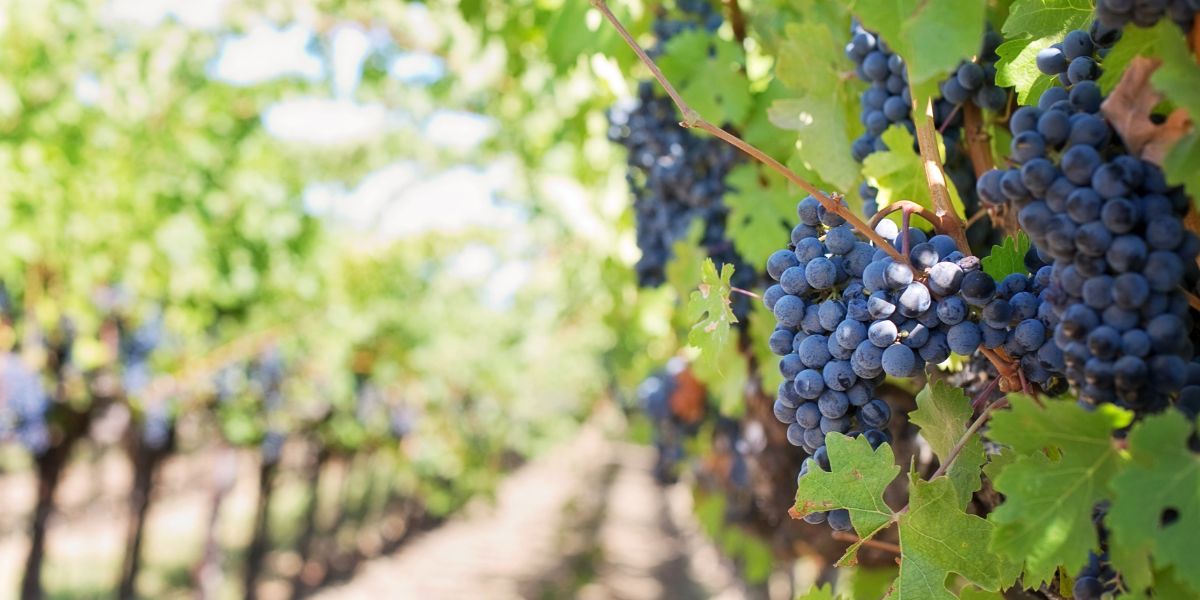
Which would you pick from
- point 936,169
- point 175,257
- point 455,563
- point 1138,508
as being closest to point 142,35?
point 175,257

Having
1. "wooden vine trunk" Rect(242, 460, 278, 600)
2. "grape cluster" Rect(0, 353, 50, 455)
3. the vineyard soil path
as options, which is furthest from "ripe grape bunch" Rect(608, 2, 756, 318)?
"wooden vine trunk" Rect(242, 460, 278, 600)

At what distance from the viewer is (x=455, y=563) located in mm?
15750

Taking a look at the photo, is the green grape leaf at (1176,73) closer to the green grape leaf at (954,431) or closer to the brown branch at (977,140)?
the green grape leaf at (954,431)

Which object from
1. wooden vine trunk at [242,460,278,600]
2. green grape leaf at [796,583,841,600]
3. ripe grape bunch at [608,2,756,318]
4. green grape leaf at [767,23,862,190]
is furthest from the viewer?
wooden vine trunk at [242,460,278,600]

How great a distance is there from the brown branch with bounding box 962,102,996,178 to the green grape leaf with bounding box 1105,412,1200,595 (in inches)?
28.5

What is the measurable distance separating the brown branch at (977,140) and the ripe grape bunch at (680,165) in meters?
0.84

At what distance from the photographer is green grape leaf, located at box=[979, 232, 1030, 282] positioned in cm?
113

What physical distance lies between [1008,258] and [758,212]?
1003 millimetres

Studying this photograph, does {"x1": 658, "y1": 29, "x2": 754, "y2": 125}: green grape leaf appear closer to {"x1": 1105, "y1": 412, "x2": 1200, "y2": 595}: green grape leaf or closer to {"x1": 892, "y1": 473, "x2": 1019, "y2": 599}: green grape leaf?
{"x1": 892, "y1": 473, "x2": 1019, "y2": 599}: green grape leaf

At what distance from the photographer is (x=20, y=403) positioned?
6359mm

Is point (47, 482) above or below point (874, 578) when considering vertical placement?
above

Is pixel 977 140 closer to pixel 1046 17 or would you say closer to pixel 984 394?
pixel 1046 17

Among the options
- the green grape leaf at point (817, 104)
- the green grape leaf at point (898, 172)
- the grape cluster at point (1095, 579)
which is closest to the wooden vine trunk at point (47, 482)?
the green grape leaf at point (817, 104)

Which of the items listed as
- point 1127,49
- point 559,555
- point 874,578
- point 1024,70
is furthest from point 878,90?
point 559,555
